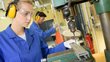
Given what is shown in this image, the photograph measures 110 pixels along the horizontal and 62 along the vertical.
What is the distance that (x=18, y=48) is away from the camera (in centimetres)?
158

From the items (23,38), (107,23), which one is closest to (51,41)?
(23,38)

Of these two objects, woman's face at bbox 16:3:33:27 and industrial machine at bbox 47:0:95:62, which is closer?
industrial machine at bbox 47:0:95:62

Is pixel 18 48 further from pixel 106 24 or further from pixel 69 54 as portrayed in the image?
pixel 106 24

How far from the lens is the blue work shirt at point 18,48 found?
1.54m

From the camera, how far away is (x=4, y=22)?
129 inches

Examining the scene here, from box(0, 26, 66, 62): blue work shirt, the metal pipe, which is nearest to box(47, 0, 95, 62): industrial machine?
the metal pipe

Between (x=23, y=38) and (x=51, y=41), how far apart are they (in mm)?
2985

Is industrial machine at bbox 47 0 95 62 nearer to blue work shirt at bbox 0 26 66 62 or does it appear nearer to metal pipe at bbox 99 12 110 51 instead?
metal pipe at bbox 99 12 110 51

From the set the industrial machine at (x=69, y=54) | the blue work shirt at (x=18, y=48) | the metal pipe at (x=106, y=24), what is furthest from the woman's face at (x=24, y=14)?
the metal pipe at (x=106, y=24)

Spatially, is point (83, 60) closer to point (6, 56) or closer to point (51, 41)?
point (6, 56)

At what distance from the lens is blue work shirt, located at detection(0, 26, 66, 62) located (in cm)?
154

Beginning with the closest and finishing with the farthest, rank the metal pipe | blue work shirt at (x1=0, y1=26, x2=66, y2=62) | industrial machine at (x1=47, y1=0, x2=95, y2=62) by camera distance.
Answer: the metal pipe < industrial machine at (x1=47, y1=0, x2=95, y2=62) < blue work shirt at (x1=0, y1=26, x2=66, y2=62)

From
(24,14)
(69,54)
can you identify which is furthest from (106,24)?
(24,14)

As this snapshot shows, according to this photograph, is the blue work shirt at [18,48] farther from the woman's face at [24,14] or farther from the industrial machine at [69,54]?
the industrial machine at [69,54]
